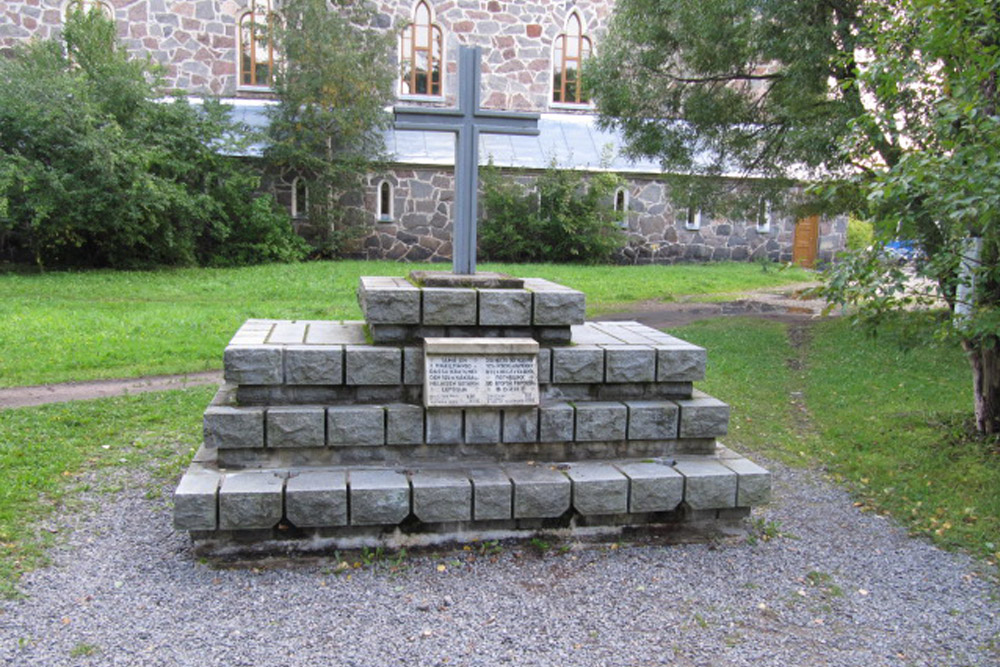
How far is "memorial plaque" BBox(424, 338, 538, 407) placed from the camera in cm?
470

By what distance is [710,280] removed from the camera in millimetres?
18781

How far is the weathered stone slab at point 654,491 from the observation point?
183 inches

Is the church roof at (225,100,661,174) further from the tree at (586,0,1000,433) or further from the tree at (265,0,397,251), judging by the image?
the tree at (586,0,1000,433)

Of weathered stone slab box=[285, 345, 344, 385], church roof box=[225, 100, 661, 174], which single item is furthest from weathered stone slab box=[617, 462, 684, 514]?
church roof box=[225, 100, 661, 174]

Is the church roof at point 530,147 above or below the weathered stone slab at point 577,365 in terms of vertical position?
above

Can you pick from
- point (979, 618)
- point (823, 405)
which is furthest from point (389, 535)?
point (823, 405)

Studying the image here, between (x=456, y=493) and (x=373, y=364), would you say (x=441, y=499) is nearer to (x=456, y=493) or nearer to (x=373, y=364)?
(x=456, y=493)

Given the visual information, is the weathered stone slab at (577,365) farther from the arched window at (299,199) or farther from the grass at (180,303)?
the arched window at (299,199)

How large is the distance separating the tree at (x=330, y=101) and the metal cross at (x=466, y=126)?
590 inches

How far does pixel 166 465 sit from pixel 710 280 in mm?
14820

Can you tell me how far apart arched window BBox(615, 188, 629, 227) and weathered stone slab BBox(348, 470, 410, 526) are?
1867cm

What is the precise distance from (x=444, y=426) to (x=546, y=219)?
16936 mm

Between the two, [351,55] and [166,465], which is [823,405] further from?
[351,55]

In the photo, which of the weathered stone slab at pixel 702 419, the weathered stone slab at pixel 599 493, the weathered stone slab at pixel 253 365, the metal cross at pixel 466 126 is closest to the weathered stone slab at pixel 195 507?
the weathered stone slab at pixel 253 365
